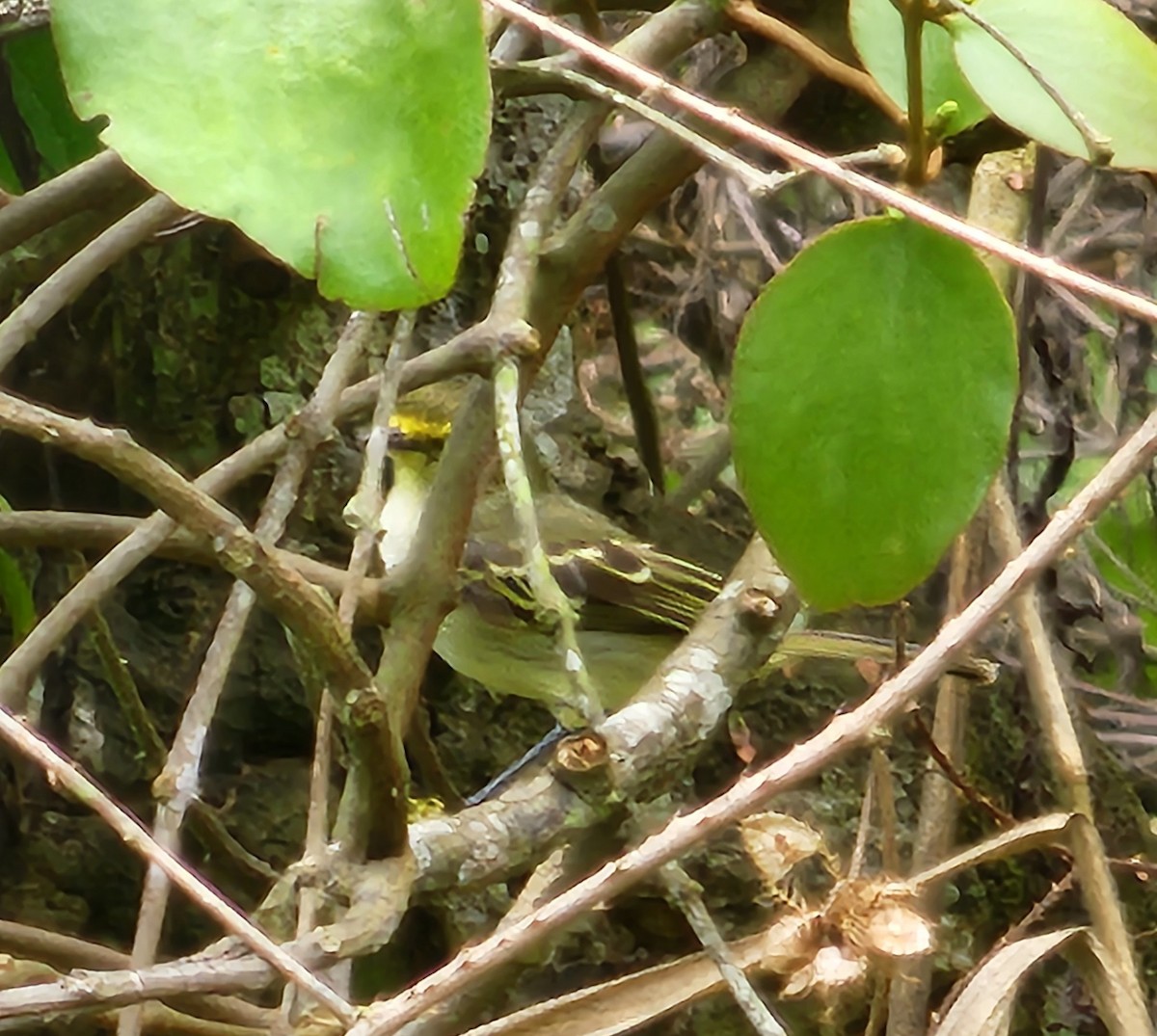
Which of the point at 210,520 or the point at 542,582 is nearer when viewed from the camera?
the point at 210,520

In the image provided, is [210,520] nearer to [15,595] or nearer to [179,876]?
[179,876]

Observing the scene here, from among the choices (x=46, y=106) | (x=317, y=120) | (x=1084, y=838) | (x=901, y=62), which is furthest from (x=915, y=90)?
(x=46, y=106)

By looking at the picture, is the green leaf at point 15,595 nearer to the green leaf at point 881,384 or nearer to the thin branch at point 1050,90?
the green leaf at point 881,384

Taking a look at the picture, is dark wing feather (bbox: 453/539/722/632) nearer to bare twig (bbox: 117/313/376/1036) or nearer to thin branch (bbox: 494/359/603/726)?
bare twig (bbox: 117/313/376/1036)

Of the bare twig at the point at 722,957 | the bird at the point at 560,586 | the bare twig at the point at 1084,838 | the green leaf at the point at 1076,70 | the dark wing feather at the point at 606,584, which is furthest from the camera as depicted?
the dark wing feather at the point at 606,584

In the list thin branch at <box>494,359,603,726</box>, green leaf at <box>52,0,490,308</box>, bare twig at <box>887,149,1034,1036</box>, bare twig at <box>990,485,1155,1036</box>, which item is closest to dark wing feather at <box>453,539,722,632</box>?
bare twig at <box>887,149,1034,1036</box>

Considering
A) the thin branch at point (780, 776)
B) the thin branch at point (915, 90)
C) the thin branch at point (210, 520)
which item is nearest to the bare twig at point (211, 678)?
the thin branch at point (210, 520)
